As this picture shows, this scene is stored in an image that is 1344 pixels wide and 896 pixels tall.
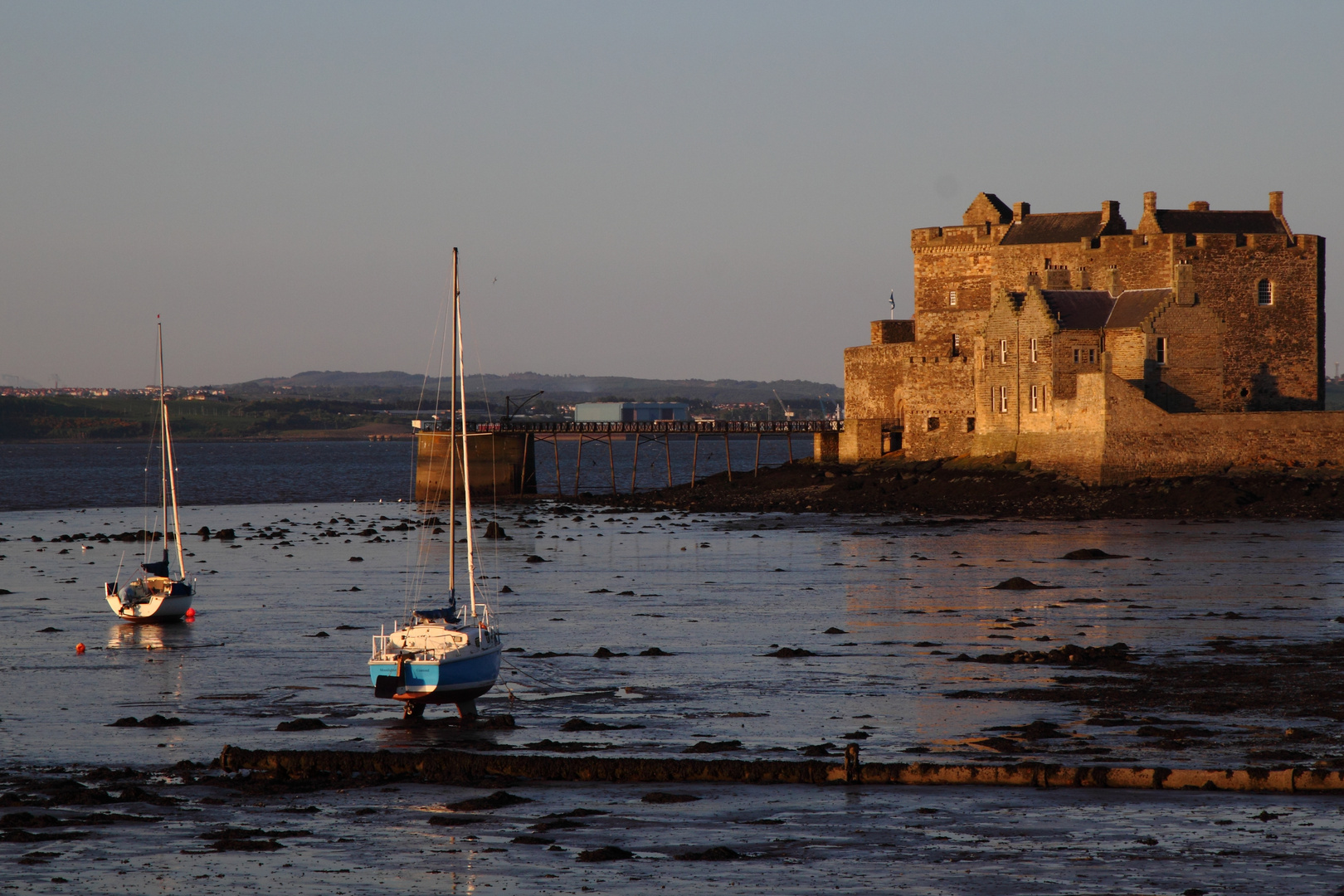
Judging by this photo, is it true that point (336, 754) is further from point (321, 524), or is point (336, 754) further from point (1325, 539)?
point (321, 524)

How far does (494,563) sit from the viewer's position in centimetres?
4722

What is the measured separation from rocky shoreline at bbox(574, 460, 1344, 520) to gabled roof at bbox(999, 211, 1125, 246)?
10.8m

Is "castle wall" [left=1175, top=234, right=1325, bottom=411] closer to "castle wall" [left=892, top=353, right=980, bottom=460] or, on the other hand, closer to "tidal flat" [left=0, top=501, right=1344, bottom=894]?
"castle wall" [left=892, top=353, right=980, bottom=460]

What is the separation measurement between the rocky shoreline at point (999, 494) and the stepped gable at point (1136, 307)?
675 centimetres

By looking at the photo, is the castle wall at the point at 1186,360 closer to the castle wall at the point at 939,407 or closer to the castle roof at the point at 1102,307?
the castle roof at the point at 1102,307

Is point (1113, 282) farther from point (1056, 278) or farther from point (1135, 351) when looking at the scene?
point (1135, 351)

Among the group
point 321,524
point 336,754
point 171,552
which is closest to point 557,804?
point 336,754

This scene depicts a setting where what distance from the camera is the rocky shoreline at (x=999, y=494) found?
173ft

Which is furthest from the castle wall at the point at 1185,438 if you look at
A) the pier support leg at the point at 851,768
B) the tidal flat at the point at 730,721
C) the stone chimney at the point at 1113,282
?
the pier support leg at the point at 851,768

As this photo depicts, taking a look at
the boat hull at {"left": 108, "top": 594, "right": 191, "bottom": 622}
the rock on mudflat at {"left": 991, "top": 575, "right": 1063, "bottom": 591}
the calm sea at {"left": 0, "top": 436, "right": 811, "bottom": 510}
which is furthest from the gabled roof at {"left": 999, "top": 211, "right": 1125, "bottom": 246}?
the boat hull at {"left": 108, "top": 594, "right": 191, "bottom": 622}

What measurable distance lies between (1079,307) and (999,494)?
331 inches

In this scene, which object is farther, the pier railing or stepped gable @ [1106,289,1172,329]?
the pier railing

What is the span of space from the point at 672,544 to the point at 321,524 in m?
21.0

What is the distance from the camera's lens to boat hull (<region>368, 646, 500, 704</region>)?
71.4 feet
